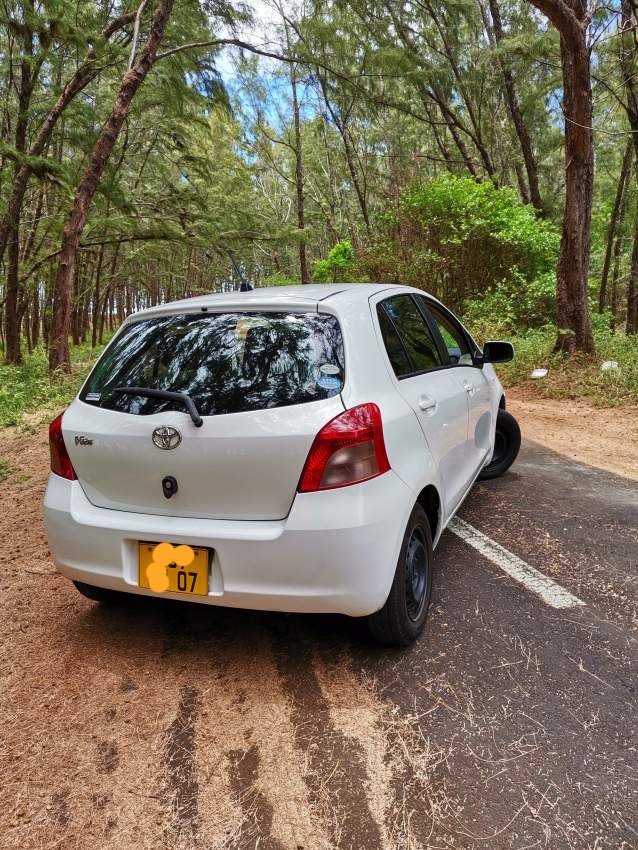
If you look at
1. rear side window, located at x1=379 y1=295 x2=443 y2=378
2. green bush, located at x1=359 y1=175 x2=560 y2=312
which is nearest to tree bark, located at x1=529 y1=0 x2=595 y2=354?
green bush, located at x1=359 y1=175 x2=560 y2=312

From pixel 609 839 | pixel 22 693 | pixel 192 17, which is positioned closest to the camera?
pixel 609 839

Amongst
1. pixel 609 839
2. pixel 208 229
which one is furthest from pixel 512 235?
pixel 609 839

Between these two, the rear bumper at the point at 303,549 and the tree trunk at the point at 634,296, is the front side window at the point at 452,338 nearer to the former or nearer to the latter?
the rear bumper at the point at 303,549

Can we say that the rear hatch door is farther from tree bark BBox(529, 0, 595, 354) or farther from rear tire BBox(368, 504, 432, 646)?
tree bark BBox(529, 0, 595, 354)

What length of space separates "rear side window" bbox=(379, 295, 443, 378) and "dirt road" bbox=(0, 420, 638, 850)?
3.95 ft

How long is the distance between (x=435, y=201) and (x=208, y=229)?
582 cm

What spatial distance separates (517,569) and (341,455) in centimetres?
163

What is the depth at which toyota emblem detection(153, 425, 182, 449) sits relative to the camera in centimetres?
209

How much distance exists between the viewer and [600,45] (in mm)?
11250

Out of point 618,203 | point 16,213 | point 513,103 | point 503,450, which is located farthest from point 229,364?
point 618,203

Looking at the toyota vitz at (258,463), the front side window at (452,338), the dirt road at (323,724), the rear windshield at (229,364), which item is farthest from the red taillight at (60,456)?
the front side window at (452,338)

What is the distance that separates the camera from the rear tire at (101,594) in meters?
2.65

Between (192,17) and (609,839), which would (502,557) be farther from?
(192,17)

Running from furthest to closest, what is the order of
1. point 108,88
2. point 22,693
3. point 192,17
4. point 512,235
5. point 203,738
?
point 108,88
point 512,235
point 192,17
point 22,693
point 203,738
